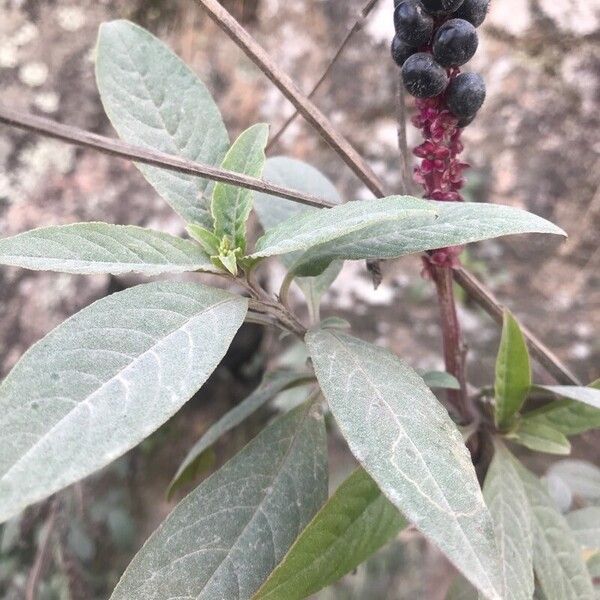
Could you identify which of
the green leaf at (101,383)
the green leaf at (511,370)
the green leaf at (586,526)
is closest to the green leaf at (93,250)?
the green leaf at (101,383)

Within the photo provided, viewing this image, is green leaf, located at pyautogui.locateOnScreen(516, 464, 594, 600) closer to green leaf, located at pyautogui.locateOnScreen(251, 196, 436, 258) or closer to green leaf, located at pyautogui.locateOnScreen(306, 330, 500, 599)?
green leaf, located at pyautogui.locateOnScreen(306, 330, 500, 599)

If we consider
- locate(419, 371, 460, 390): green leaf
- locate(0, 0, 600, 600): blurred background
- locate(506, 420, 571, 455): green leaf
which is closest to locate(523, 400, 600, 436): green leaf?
locate(506, 420, 571, 455): green leaf

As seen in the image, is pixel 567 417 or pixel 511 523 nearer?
pixel 511 523

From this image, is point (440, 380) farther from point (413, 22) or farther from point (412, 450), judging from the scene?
point (413, 22)

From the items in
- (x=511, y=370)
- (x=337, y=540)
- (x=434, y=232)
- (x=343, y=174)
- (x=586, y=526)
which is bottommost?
(x=586, y=526)

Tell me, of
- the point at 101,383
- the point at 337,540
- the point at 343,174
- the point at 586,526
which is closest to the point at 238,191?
the point at 101,383

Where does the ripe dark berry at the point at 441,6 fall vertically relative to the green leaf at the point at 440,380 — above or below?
above

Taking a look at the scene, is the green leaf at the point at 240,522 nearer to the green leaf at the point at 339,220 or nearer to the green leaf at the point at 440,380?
the green leaf at the point at 440,380
